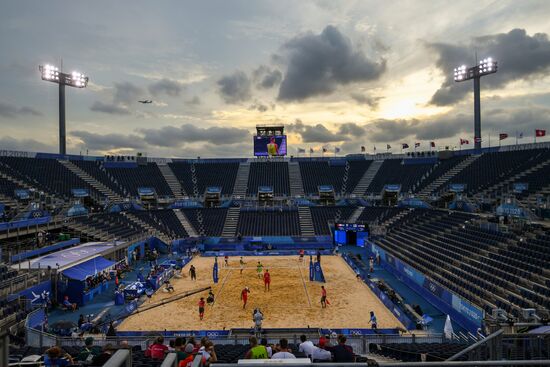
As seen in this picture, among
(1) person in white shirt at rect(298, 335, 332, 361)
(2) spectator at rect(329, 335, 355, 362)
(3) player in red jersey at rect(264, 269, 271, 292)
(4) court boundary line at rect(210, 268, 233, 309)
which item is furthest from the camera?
(3) player in red jersey at rect(264, 269, 271, 292)

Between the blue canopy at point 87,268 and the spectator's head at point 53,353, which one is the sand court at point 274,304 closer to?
the blue canopy at point 87,268

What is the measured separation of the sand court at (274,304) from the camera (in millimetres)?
22453

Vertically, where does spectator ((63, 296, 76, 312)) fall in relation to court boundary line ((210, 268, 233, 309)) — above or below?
above

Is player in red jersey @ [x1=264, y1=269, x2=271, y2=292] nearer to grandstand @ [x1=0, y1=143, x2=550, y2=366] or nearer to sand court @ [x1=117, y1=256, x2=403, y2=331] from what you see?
sand court @ [x1=117, y1=256, x2=403, y2=331]

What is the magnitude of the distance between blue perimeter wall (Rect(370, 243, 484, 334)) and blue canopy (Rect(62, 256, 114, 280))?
2543cm

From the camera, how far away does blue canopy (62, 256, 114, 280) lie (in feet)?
86.4

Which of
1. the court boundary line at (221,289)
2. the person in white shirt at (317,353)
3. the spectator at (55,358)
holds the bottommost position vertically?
the court boundary line at (221,289)

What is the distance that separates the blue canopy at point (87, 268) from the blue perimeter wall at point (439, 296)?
25425 millimetres

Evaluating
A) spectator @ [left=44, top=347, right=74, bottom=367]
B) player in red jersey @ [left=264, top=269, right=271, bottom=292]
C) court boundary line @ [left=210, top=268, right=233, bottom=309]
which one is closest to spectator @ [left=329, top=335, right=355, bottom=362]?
spectator @ [left=44, top=347, right=74, bottom=367]

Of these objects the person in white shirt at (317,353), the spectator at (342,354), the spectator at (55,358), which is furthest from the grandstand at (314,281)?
the person in white shirt at (317,353)

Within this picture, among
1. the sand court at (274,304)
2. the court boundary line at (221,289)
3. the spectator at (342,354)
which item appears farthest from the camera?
the court boundary line at (221,289)

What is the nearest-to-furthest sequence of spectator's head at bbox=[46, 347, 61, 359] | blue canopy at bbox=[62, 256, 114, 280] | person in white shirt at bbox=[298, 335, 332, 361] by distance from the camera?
spectator's head at bbox=[46, 347, 61, 359] → person in white shirt at bbox=[298, 335, 332, 361] → blue canopy at bbox=[62, 256, 114, 280]

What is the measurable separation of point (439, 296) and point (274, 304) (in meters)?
11.5

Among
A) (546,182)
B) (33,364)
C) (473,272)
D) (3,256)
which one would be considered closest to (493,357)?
(33,364)
